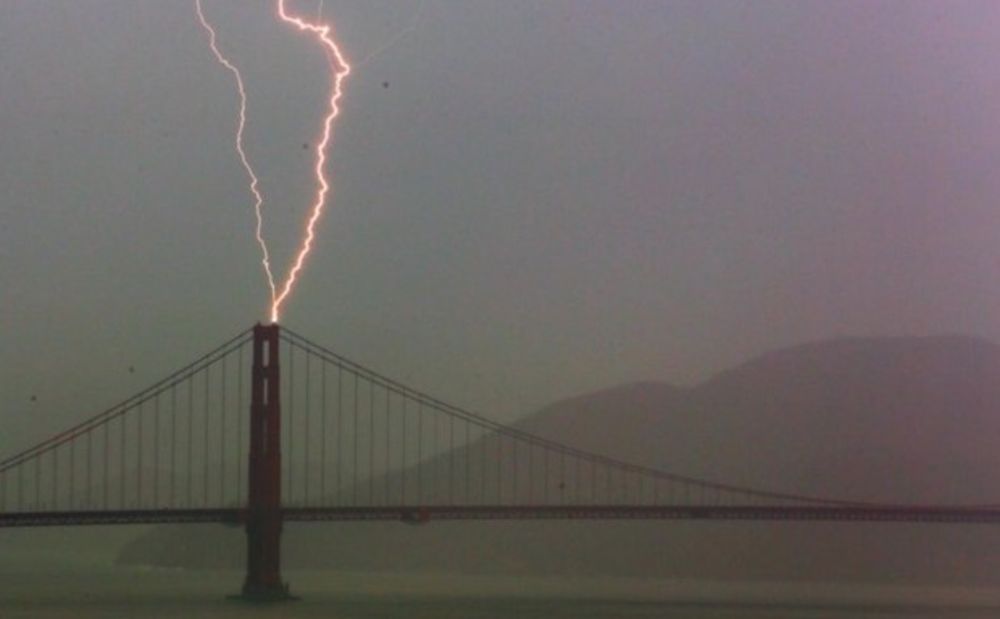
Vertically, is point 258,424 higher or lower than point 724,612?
higher

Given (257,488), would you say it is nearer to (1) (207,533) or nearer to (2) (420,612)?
(2) (420,612)

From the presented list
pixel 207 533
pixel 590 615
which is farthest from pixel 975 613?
pixel 207 533

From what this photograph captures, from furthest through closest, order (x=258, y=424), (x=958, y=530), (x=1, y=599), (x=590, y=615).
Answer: (x=958, y=530) → (x=1, y=599) → (x=258, y=424) → (x=590, y=615)
